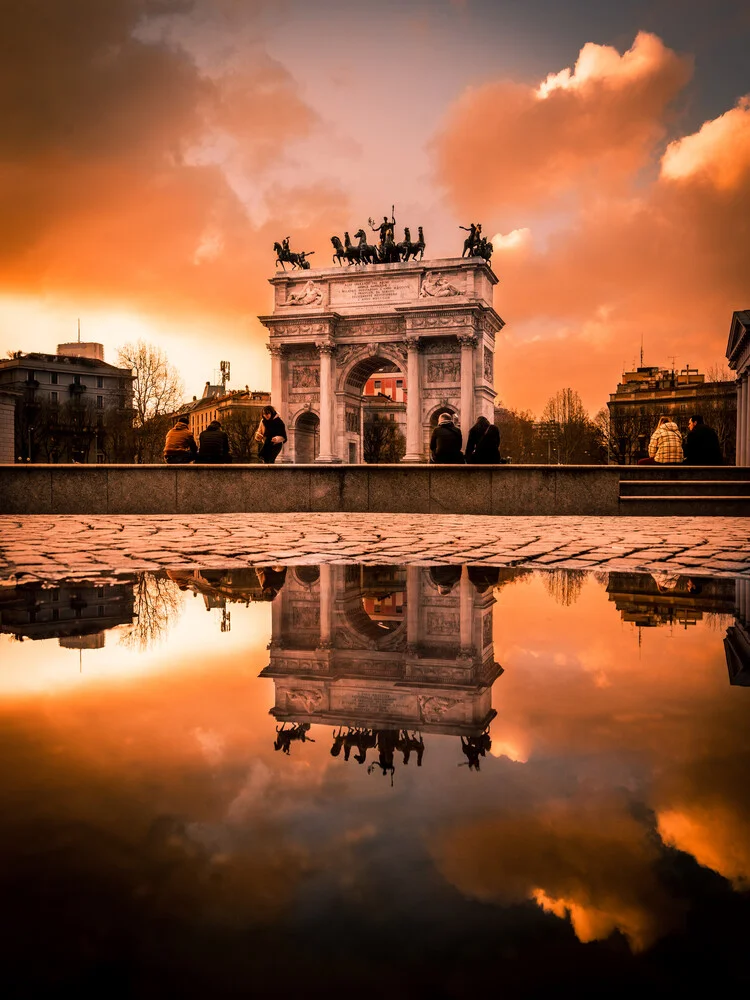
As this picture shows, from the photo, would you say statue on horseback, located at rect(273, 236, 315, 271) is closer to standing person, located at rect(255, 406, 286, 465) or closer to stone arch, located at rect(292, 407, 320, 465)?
stone arch, located at rect(292, 407, 320, 465)

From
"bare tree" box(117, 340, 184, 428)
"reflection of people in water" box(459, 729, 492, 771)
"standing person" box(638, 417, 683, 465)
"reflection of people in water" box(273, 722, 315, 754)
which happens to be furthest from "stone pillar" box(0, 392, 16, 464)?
"reflection of people in water" box(459, 729, 492, 771)

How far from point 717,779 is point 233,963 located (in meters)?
1.30

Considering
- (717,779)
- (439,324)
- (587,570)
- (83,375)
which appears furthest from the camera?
(83,375)

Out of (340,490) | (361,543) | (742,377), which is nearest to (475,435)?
(340,490)

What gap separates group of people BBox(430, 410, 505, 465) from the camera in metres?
16.0

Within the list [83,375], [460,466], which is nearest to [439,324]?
[460,466]

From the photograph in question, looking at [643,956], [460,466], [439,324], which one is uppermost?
[439,324]

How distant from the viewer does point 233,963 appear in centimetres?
129

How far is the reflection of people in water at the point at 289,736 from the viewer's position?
90.6 inches

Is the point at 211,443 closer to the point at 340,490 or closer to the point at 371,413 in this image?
the point at 340,490

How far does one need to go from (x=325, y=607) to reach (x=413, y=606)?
Answer: 511 mm

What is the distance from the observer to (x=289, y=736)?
7.84 ft

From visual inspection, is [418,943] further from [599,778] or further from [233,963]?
[599,778]

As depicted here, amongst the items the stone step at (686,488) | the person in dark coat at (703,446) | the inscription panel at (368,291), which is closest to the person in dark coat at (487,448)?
the stone step at (686,488)
